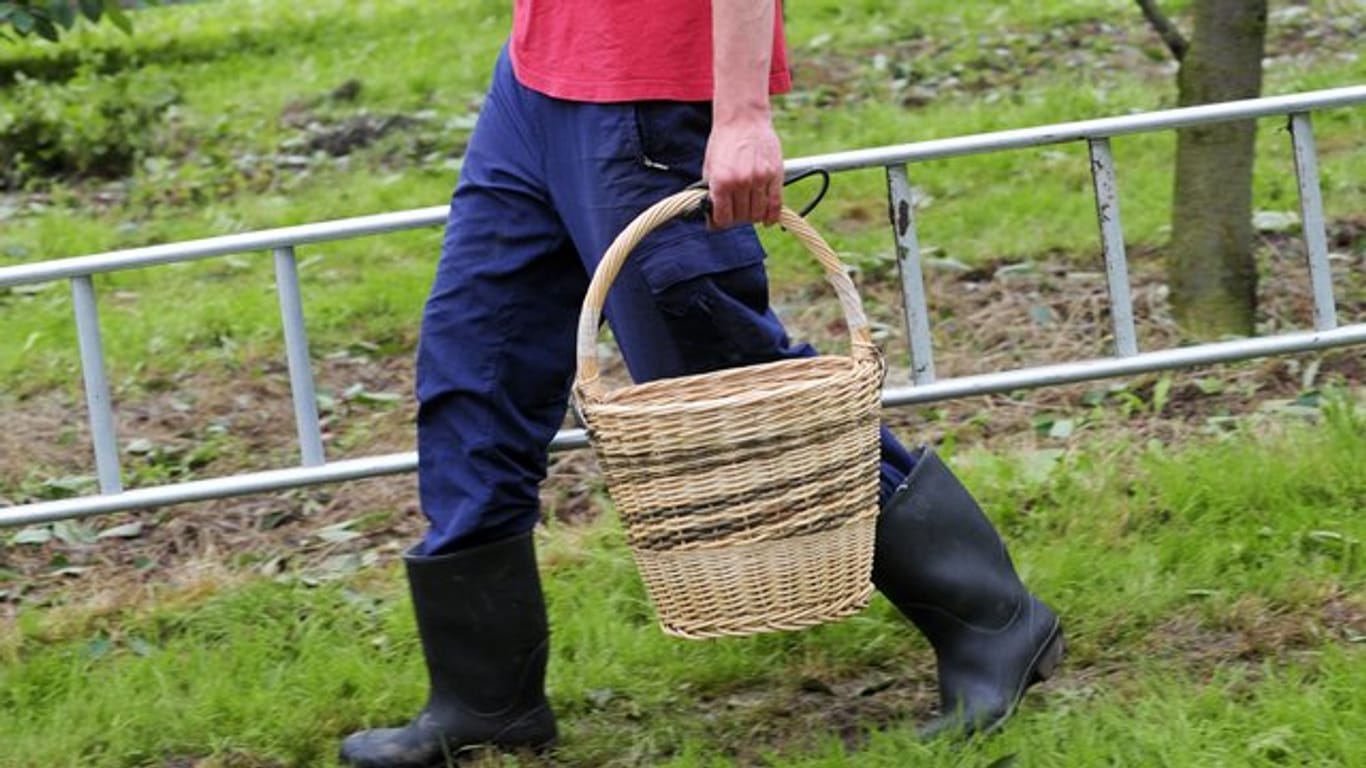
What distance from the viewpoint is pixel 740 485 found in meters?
3.04

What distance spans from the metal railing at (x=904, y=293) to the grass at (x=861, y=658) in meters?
0.24

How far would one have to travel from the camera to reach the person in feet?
10.4

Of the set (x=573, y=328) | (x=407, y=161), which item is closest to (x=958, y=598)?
(x=573, y=328)

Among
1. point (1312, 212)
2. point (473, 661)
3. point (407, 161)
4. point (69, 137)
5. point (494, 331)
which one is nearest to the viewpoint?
point (494, 331)

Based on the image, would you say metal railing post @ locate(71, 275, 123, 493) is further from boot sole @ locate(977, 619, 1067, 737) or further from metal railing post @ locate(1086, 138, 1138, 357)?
metal railing post @ locate(1086, 138, 1138, 357)

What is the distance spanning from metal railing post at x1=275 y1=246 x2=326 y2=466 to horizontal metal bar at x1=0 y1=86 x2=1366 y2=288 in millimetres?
62

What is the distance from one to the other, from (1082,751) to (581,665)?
1030 millimetres

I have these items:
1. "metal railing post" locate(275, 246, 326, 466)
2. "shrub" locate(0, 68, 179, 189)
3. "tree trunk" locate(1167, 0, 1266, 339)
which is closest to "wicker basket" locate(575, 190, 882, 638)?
"metal railing post" locate(275, 246, 326, 466)

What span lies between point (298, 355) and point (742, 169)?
151 centimetres

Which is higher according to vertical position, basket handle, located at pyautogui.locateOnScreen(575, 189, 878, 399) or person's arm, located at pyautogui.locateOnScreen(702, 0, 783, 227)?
person's arm, located at pyautogui.locateOnScreen(702, 0, 783, 227)

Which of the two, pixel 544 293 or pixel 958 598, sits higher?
pixel 544 293

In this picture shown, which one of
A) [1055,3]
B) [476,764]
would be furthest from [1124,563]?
[1055,3]

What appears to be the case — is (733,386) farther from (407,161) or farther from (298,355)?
(407,161)

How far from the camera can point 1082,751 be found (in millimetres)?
3264
